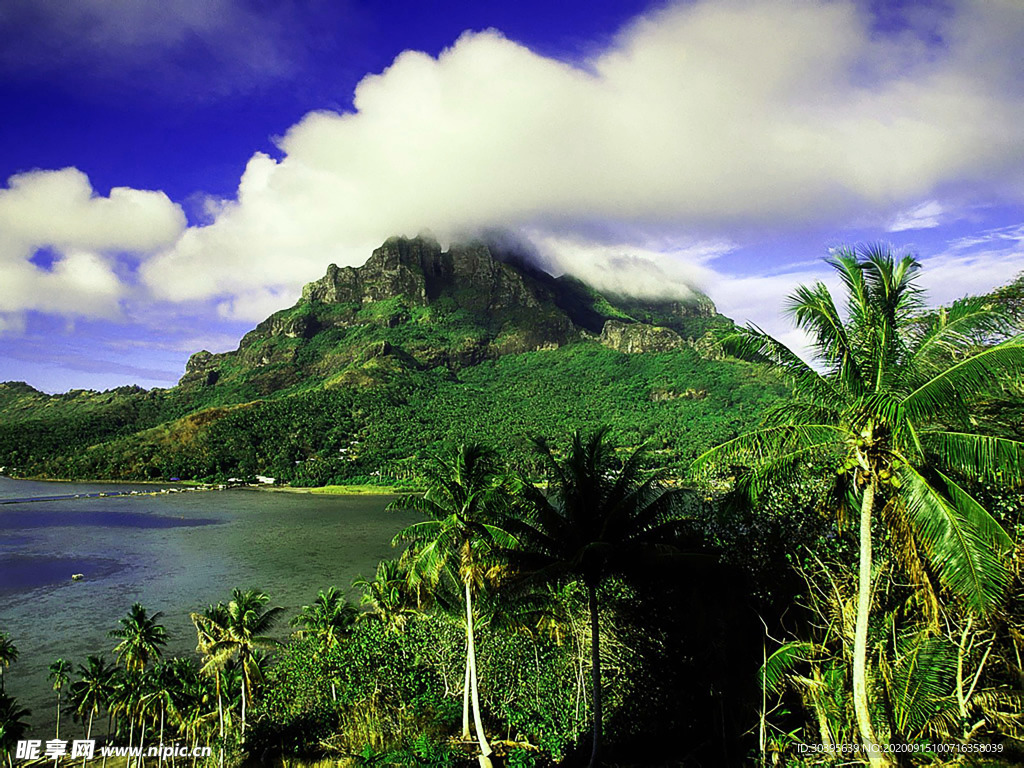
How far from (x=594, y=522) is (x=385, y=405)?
137831 mm

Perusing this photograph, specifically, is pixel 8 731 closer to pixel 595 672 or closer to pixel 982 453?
pixel 595 672

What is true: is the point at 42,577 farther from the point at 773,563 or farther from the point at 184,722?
the point at 773,563

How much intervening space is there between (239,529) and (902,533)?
73412 millimetres

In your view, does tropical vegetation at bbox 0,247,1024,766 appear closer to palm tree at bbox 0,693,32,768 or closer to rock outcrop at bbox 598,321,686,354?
palm tree at bbox 0,693,32,768

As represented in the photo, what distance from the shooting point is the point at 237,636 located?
2283 cm

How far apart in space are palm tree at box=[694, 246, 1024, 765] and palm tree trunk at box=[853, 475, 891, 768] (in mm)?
15

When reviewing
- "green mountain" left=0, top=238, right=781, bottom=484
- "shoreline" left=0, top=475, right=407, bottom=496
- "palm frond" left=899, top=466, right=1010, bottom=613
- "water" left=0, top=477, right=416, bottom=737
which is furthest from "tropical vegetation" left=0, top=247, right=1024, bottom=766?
"shoreline" left=0, top=475, right=407, bottom=496

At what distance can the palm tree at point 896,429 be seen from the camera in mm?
6758

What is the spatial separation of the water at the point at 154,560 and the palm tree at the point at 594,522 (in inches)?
974

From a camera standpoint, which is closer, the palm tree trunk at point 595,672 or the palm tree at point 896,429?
the palm tree at point 896,429

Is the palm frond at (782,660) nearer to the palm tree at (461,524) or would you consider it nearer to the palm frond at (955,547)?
the palm frond at (955,547)

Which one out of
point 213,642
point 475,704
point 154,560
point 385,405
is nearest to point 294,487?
point 385,405

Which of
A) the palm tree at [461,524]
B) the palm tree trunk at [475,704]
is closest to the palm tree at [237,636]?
the palm tree trunk at [475,704]

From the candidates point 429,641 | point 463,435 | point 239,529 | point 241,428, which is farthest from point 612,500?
point 241,428
